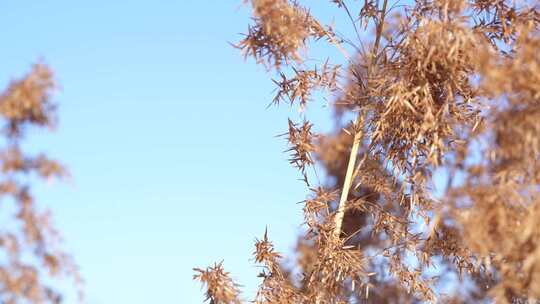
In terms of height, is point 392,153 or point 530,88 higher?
point 392,153

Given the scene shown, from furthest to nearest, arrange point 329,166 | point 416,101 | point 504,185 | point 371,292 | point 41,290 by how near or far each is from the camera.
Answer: point 329,166 < point 371,292 < point 416,101 < point 504,185 < point 41,290

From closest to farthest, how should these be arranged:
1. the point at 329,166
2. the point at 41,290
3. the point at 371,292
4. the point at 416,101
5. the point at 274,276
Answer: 1. the point at 41,290
2. the point at 416,101
3. the point at 274,276
4. the point at 371,292
5. the point at 329,166

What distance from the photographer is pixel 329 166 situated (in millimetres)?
8461

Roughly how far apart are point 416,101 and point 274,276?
72.1 inches

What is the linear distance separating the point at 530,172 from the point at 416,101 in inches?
48.1

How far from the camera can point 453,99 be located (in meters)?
Result: 6.09

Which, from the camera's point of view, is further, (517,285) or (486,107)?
(486,107)

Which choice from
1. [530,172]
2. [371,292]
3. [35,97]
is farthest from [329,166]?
[35,97]

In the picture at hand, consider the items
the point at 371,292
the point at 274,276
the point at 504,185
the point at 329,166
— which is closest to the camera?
the point at 504,185

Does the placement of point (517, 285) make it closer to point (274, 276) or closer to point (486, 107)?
point (486, 107)

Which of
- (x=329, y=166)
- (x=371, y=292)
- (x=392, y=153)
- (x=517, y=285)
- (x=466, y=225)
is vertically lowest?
(x=517, y=285)

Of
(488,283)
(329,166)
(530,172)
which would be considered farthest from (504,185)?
(329,166)

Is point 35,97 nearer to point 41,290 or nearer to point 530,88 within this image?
point 41,290

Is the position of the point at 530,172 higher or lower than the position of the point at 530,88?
lower
